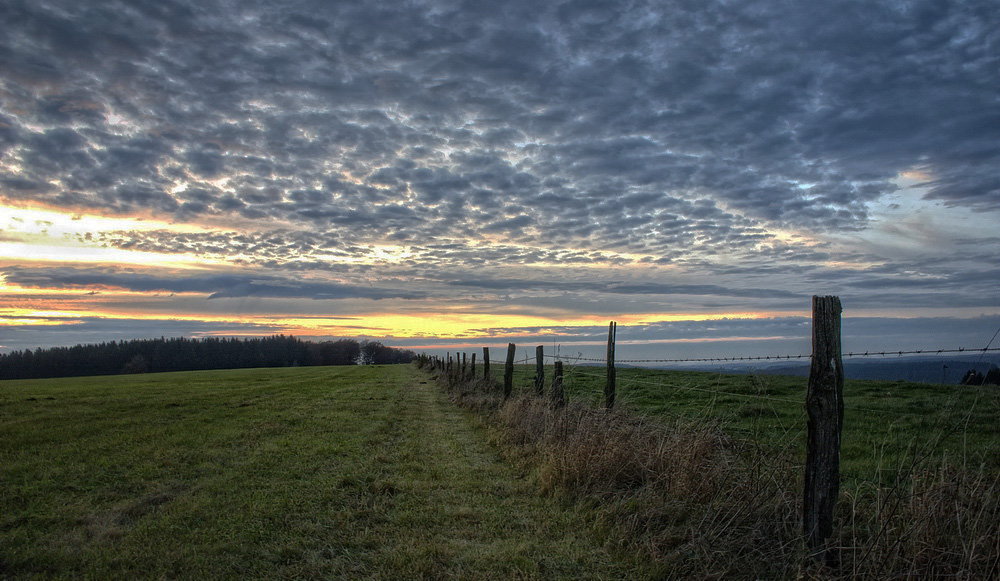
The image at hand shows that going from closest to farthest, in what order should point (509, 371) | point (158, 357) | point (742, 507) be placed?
point (742, 507), point (509, 371), point (158, 357)

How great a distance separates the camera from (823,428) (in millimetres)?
4234

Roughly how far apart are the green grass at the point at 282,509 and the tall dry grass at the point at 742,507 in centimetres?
47

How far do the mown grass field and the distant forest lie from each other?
10720cm

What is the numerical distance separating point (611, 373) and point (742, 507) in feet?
15.3

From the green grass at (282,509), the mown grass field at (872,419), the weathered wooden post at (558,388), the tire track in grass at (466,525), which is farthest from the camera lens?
the weathered wooden post at (558,388)

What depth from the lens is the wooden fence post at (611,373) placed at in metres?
9.23

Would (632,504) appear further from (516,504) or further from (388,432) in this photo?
(388,432)

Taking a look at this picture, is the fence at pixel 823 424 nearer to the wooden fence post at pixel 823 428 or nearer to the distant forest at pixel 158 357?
the wooden fence post at pixel 823 428

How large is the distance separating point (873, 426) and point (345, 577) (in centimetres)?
1099

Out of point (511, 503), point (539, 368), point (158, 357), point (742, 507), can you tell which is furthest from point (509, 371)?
point (158, 357)

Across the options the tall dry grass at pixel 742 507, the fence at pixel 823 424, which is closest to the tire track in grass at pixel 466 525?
the tall dry grass at pixel 742 507

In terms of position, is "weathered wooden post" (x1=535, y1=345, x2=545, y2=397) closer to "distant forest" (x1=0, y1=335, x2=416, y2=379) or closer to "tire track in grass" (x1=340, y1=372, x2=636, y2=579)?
"tire track in grass" (x1=340, y1=372, x2=636, y2=579)

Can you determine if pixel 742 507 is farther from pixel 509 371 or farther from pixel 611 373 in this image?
pixel 509 371

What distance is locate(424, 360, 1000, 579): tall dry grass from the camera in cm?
369
